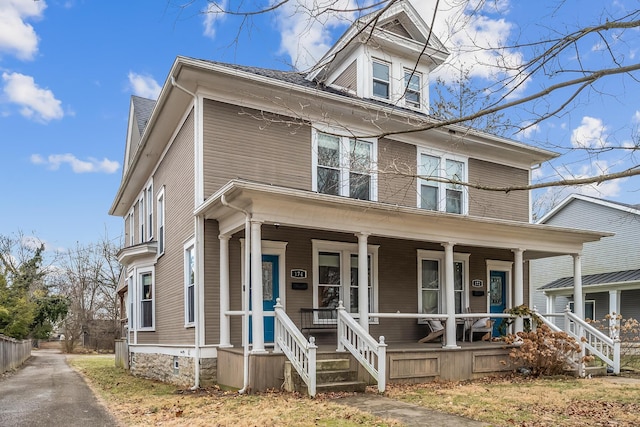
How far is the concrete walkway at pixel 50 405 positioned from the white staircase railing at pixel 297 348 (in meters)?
2.78

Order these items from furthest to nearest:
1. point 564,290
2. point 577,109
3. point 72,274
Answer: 1. point 72,274
2. point 564,290
3. point 577,109

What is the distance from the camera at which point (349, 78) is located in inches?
569

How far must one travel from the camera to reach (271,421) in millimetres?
6512

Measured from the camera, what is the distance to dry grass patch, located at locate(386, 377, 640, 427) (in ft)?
22.4

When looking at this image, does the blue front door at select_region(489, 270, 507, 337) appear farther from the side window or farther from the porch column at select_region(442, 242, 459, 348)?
the side window

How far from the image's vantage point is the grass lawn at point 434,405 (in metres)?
6.69

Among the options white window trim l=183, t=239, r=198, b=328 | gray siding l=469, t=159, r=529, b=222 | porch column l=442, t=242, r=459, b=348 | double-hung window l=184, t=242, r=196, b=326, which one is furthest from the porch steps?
gray siding l=469, t=159, r=529, b=222

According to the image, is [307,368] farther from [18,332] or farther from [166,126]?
[18,332]

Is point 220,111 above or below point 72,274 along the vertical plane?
above

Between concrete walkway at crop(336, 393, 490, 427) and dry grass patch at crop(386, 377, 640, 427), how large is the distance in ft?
0.93

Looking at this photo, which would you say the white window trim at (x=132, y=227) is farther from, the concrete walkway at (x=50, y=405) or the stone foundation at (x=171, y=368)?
the concrete walkway at (x=50, y=405)

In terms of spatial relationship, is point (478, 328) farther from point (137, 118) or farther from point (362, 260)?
point (137, 118)

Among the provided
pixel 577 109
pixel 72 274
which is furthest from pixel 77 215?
pixel 577 109

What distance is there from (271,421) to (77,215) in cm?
4051
